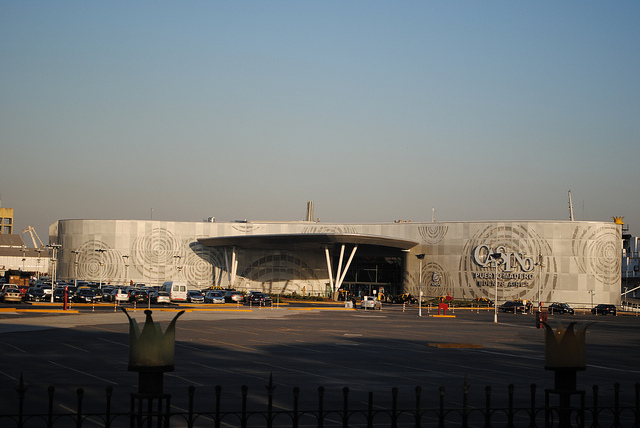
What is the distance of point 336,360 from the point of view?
A: 23953 mm

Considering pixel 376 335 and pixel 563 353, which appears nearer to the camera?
pixel 563 353

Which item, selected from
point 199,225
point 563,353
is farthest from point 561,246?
point 563,353

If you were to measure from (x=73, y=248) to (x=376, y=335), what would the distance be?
84258 mm

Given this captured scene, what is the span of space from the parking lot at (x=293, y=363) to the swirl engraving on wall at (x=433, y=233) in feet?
198

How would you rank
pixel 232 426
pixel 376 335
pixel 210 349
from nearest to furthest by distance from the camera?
1. pixel 232 426
2. pixel 210 349
3. pixel 376 335

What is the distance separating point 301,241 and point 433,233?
62.4ft

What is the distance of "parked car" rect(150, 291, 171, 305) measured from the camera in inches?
2689

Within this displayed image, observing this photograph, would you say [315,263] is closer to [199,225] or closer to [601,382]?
[199,225]

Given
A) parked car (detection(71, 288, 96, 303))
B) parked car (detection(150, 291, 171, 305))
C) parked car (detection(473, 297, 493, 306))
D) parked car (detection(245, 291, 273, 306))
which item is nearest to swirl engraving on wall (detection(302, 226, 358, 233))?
parked car (detection(473, 297, 493, 306))

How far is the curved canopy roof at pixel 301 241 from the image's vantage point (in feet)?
304

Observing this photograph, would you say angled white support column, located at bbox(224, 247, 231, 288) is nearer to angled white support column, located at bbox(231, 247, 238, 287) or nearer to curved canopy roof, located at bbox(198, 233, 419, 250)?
angled white support column, located at bbox(231, 247, 238, 287)

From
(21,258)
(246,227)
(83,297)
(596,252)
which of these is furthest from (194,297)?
(21,258)

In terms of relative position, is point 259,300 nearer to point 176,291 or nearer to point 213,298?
point 213,298

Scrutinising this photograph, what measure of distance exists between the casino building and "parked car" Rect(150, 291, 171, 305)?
2655 centimetres
